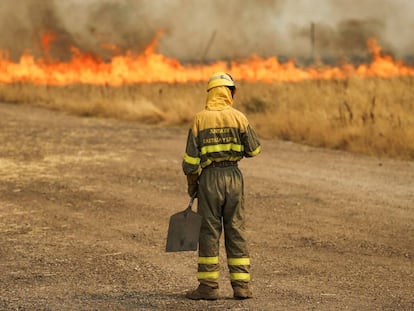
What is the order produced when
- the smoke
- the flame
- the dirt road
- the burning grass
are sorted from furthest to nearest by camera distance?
the smoke, the flame, the burning grass, the dirt road

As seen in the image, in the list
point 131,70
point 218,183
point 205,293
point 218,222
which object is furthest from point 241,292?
point 131,70

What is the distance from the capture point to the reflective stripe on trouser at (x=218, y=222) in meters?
7.38

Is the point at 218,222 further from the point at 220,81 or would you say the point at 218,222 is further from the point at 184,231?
the point at 220,81

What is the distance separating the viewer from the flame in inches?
1080

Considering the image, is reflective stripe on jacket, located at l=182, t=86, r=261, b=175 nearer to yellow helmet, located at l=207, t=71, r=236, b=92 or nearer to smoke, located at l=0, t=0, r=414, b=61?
yellow helmet, located at l=207, t=71, r=236, b=92

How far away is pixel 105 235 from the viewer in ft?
33.8

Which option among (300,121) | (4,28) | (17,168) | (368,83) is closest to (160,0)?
(4,28)

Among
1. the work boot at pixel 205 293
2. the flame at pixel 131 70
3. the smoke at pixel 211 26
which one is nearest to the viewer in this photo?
the work boot at pixel 205 293

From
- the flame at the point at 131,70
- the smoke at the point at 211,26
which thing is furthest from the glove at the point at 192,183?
the smoke at the point at 211,26

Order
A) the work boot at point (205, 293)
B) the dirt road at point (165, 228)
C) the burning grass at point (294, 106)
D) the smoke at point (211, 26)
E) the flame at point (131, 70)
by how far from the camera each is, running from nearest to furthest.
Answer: the work boot at point (205, 293) → the dirt road at point (165, 228) → the burning grass at point (294, 106) → the flame at point (131, 70) → the smoke at point (211, 26)

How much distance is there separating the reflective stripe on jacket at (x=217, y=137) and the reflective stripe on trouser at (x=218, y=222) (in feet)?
0.39

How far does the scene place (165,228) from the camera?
10.6m

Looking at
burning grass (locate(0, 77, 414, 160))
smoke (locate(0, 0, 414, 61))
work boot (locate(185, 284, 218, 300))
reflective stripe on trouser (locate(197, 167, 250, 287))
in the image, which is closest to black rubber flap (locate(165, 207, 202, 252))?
reflective stripe on trouser (locate(197, 167, 250, 287))

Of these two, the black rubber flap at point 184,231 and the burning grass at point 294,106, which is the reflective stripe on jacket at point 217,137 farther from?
the burning grass at point 294,106
